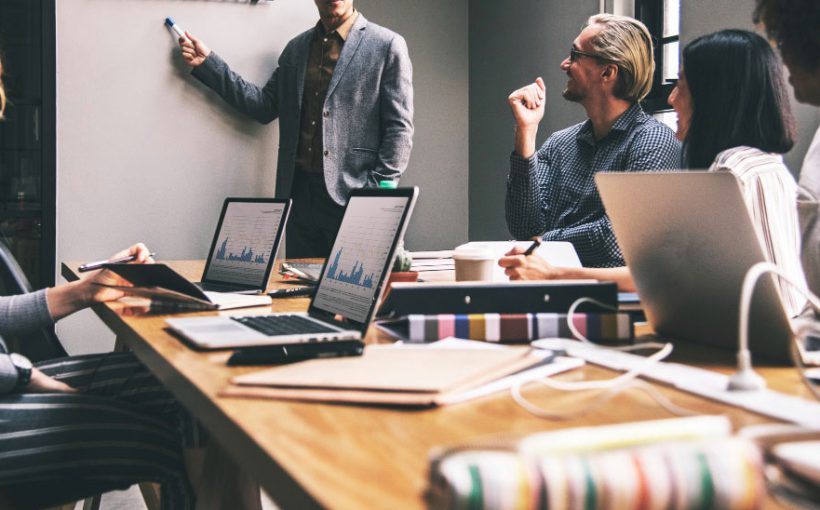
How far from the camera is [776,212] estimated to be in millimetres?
1197

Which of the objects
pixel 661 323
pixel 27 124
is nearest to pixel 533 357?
pixel 661 323

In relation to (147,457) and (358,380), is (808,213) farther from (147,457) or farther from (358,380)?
(147,457)

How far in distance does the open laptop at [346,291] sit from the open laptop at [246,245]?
17.1 inches

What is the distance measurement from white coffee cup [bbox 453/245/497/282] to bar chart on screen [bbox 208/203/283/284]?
48 centimetres

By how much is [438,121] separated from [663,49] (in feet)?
5.37

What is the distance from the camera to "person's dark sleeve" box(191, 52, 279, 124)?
118 inches

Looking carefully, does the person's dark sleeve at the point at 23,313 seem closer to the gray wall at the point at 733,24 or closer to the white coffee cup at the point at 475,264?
the white coffee cup at the point at 475,264

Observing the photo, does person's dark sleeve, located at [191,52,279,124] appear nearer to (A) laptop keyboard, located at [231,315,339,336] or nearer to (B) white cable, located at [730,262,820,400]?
(A) laptop keyboard, located at [231,315,339,336]

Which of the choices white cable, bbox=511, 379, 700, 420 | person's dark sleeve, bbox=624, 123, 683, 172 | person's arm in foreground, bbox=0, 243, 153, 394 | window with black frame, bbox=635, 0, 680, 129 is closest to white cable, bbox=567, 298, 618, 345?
white cable, bbox=511, 379, 700, 420

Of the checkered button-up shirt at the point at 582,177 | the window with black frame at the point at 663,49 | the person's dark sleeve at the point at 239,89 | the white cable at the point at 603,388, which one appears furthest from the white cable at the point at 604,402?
the window with black frame at the point at 663,49

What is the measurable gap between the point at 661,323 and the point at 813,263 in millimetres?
254

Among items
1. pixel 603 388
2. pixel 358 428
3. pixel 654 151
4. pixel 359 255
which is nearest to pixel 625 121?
pixel 654 151

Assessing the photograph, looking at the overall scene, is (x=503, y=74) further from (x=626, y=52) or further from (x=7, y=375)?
(x=7, y=375)

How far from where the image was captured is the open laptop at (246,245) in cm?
176
